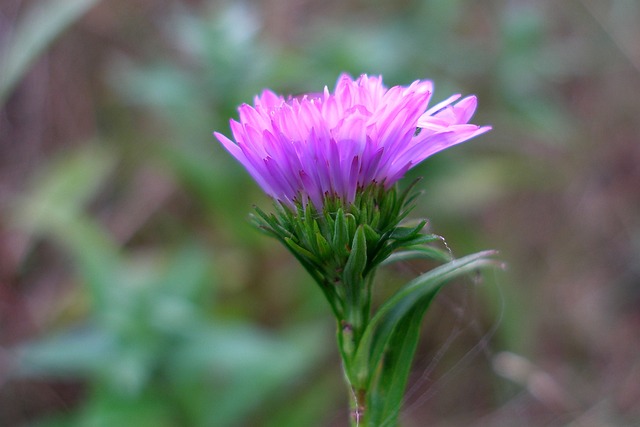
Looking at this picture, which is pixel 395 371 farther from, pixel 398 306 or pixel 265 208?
pixel 265 208

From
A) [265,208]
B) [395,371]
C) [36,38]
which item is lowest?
[395,371]

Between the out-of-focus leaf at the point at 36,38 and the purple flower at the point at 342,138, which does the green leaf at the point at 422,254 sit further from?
the out-of-focus leaf at the point at 36,38

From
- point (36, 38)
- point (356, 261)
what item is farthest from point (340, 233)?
point (36, 38)

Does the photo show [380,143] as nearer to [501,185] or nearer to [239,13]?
[239,13]

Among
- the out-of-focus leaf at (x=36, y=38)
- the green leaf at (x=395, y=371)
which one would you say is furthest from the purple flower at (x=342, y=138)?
the out-of-focus leaf at (x=36, y=38)

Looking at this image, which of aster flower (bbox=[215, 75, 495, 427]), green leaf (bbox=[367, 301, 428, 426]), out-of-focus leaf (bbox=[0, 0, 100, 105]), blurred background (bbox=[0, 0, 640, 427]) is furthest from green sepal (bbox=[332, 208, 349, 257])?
out-of-focus leaf (bbox=[0, 0, 100, 105])

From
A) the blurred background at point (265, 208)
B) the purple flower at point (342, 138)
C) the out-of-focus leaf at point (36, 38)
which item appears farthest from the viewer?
the out-of-focus leaf at point (36, 38)

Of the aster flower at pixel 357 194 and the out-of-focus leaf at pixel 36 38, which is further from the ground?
the out-of-focus leaf at pixel 36 38
